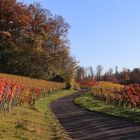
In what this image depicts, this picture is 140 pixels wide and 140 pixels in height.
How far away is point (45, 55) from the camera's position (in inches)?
3270

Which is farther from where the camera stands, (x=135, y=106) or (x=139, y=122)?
(x=135, y=106)

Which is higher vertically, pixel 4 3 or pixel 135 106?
pixel 4 3

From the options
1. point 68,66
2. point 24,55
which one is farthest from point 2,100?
point 68,66

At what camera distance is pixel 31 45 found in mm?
81688

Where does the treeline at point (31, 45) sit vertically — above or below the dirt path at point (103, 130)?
above

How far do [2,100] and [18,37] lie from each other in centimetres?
5972

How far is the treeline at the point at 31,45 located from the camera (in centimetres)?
7812

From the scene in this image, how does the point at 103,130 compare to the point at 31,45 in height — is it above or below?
below

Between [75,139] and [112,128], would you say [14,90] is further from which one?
[75,139]

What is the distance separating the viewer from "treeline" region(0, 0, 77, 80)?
256ft

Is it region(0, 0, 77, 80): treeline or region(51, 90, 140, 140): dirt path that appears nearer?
region(51, 90, 140, 140): dirt path

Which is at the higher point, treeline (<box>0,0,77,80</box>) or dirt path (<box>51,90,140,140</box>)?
treeline (<box>0,0,77,80</box>)

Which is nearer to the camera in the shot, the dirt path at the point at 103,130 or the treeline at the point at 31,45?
the dirt path at the point at 103,130

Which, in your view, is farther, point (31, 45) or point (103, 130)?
point (31, 45)
